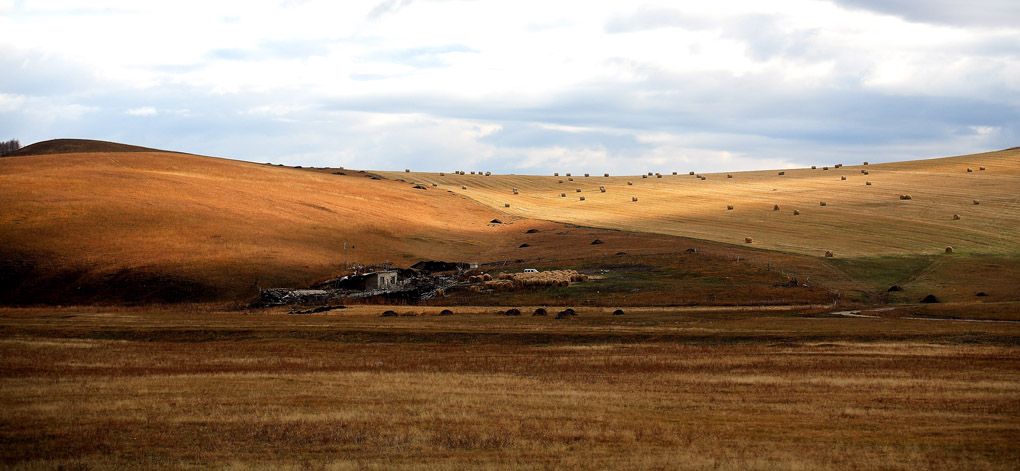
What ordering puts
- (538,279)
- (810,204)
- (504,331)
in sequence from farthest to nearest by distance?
(810,204), (538,279), (504,331)

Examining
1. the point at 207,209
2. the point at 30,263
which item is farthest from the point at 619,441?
the point at 207,209

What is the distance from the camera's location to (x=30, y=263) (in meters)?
71.1

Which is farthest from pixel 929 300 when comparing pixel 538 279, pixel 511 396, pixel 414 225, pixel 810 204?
pixel 414 225

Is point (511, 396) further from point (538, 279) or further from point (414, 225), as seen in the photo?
point (414, 225)

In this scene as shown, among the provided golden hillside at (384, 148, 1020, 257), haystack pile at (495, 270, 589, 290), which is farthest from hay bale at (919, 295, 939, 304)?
haystack pile at (495, 270, 589, 290)

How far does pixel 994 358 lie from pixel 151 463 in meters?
30.6

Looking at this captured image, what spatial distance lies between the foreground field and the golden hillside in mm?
42860

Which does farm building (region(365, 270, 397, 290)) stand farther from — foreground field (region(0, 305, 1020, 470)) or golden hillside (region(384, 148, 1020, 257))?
golden hillside (region(384, 148, 1020, 257))

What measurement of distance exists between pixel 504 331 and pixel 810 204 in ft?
255

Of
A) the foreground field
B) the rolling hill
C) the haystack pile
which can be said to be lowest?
the foreground field

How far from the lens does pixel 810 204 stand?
111875mm

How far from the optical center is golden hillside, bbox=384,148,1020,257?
87.7 metres

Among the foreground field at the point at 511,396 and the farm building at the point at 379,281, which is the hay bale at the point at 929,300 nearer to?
the foreground field at the point at 511,396

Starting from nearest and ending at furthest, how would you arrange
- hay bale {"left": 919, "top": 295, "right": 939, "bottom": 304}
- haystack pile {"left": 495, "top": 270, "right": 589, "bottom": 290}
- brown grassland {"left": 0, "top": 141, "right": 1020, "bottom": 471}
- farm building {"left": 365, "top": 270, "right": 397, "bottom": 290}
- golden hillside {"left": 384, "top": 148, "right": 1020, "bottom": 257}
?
1. brown grassland {"left": 0, "top": 141, "right": 1020, "bottom": 471}
2. hay bale {"left": 919, "top": 295, "right": 939, "bottom": 304}
3. haystack pile {"left": 495, "top": 270, "right": 589, "bottom": 290}
4. farm building {"left": 365, "top": 270, "right": 397, "bottom": 290}
5. golden hillside {"left": 384, "top": 148, "right": 1020, "bottom": 257}
